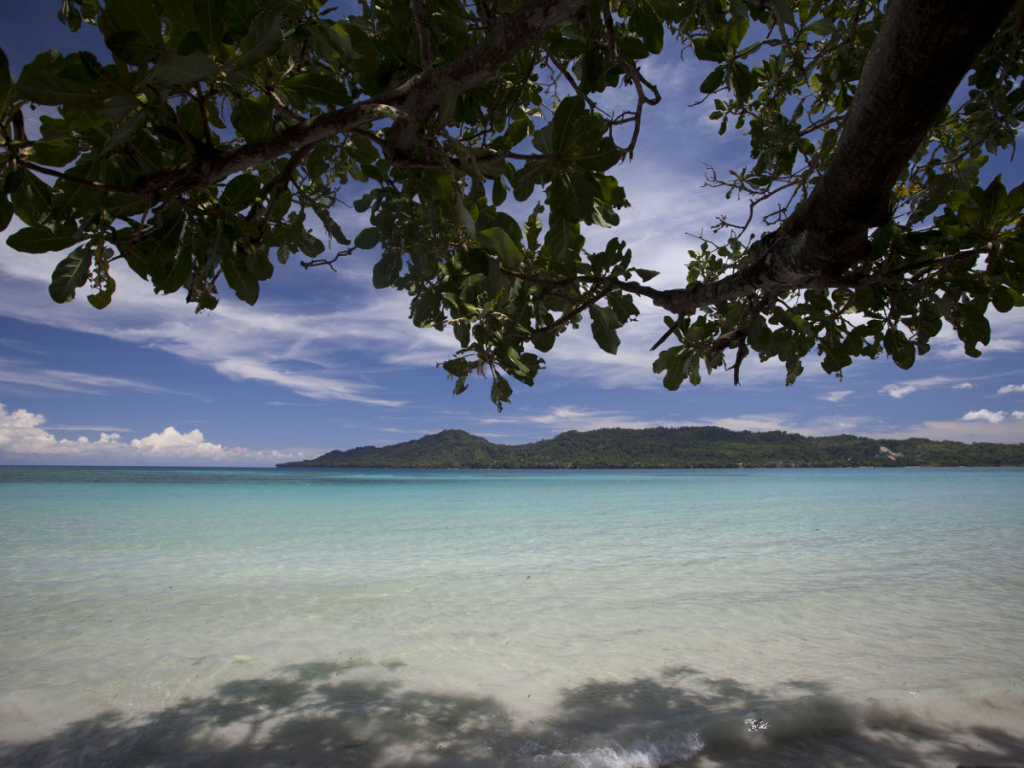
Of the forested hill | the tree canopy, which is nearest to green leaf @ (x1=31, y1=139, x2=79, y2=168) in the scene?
the tree canopy

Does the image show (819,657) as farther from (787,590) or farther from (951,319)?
(951,319)

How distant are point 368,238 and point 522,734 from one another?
2176 mm

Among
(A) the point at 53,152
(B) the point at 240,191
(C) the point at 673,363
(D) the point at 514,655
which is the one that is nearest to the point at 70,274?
(A) the point at 53,152

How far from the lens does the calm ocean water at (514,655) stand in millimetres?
2201

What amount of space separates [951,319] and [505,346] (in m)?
1.47

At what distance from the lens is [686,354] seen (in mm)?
2252

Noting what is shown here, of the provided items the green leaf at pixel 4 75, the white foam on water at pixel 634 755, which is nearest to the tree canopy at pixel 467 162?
the green leaf at pixel 4 75

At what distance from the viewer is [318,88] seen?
1224 millimetres

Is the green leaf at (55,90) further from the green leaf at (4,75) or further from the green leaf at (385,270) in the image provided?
the green leaf at (385,270)

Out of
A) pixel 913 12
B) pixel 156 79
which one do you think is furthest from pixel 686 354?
pixel 156 79

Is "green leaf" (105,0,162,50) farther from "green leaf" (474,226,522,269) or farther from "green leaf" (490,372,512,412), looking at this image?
"green leaf" (490,372,512,412)

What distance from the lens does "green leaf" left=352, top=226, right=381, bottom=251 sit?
5.29 feet

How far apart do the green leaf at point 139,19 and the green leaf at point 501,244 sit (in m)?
0.64

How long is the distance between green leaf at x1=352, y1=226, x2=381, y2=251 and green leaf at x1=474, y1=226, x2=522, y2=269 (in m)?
0.55
